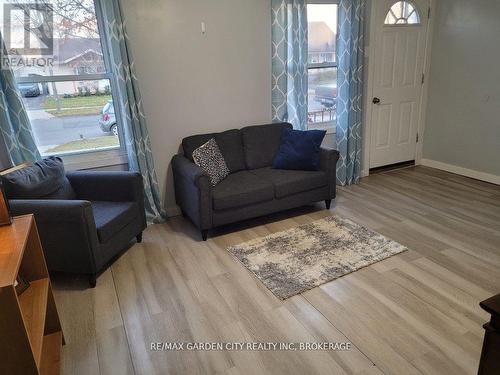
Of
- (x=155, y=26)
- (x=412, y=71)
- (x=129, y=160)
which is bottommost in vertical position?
(x=129, y=160)

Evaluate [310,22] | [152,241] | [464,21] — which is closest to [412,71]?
[464,21]

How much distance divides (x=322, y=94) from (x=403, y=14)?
4.53 feet

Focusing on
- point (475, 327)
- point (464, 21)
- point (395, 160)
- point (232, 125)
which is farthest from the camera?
point (395, 160)

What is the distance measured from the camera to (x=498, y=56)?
384cm

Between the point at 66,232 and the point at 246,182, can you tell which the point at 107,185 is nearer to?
the point at 66,232

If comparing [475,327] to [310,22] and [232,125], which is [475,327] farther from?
[310,22]

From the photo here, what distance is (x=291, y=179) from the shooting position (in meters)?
3.29

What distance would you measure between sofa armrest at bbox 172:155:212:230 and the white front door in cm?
254

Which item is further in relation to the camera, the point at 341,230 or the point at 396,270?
the point at 341,230

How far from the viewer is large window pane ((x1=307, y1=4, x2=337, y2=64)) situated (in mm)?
3795

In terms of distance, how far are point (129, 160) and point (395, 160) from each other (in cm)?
347

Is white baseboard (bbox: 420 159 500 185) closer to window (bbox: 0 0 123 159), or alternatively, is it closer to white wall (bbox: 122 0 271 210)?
white wall (bbox: 122 0 271 210)

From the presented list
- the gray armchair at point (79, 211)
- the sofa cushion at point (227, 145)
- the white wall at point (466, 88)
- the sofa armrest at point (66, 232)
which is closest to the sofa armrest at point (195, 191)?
the sofa cushion at point (227, 145)

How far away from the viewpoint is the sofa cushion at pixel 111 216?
2.49 m
